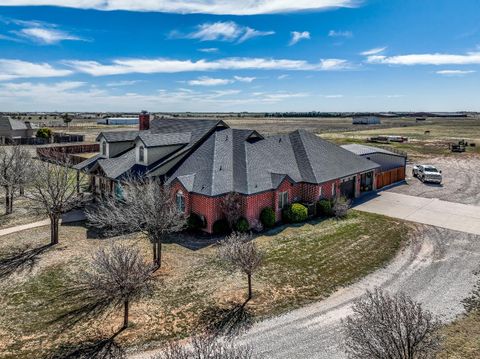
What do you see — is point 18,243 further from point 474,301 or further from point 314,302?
point 474,301

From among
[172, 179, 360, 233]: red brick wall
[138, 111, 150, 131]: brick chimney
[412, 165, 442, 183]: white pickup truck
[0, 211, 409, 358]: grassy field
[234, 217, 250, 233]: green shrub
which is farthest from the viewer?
[412, 165, 442, 183]: white pickup truck

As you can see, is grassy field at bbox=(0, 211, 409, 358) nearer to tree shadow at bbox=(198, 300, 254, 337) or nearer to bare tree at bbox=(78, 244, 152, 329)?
tree shadow at bbox=(198, 300, 254, 337)

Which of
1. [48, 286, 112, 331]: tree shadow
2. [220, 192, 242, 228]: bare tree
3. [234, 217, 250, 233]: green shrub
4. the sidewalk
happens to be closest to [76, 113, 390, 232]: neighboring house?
[220, 192, 242, 228]: bare tree

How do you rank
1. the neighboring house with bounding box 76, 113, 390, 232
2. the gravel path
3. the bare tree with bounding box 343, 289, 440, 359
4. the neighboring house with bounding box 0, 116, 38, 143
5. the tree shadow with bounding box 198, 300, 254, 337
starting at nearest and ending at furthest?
1. the bare tree with bounding box 343, 289, 440, 359
2. the gravel path
3. the tree shadow with bounding box 198, 300, 254, 337
4. the neighboring house with bounding box 76, 113, 390, 232
5. the neighboring house with bounding box 0, 116, 38, 143

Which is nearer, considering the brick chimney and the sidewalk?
the sidewalk

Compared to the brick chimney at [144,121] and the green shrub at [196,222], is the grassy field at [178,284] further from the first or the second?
the brick chimney at [144,121]

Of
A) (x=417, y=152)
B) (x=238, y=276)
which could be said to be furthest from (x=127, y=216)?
(x=417, y=152)

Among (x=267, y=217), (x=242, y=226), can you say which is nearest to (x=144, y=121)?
(x=267, y=217)

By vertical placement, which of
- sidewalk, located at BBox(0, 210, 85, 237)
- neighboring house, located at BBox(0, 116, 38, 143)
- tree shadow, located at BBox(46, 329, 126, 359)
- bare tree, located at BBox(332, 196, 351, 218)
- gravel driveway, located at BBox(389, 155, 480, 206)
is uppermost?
neighboring house, located at BBox(0, 116, 38, 143)
